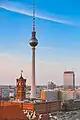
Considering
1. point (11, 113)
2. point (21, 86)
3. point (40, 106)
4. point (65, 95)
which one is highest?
point (21, 86)

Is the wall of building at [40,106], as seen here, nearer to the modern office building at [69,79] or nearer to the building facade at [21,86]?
the building facade at [21,86]

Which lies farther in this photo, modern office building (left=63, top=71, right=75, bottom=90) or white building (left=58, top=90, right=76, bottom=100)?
modern office building (left=63, top=71, right=75, bottom=90)

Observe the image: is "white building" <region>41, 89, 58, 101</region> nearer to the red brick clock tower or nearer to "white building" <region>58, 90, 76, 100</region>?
"white building" <region>58, 90, 76, 100</region>

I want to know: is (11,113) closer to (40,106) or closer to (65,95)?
(40,106)

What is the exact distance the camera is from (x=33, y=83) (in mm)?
25141

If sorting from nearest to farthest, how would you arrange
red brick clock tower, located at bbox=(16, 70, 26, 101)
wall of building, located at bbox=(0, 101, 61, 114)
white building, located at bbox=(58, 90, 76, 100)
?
wall of building, located at bbox=(0, 101, 61, 114)
red brick clock tower, located at bbox=(16, 70, 26, 101)
white building, located at bbox=(58, 90, 76, 100)

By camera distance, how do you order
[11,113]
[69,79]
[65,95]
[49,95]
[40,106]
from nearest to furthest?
1. [11,113]
2. [40,106]
3. [49,95]
4. [65,95]
5. [69,79]

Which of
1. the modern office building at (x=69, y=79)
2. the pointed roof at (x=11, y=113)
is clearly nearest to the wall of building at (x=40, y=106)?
the pointed roof at (x=11, y=113)

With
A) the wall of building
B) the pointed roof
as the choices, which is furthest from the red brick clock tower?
the pointed roof

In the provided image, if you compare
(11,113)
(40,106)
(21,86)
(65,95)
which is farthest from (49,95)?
(11,113)

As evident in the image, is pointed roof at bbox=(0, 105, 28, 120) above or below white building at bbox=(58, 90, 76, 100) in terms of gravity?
below

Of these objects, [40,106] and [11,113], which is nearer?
[11,113]

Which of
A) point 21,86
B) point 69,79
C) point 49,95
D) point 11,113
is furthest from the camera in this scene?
point 69,79

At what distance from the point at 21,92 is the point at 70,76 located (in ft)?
171
